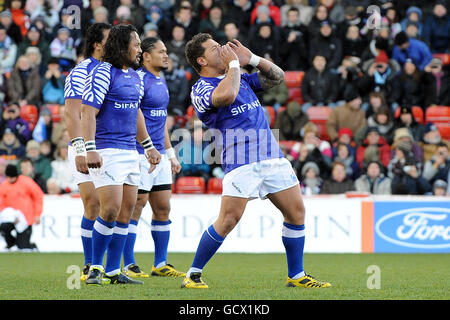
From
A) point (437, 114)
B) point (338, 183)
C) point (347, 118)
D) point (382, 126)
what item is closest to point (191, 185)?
point (338, 183)

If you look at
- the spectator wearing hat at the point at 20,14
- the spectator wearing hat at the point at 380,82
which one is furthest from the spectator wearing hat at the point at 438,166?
the spectator wearing hat at the point at 20,14

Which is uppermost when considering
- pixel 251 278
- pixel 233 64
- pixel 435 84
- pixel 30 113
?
pixel 435 84

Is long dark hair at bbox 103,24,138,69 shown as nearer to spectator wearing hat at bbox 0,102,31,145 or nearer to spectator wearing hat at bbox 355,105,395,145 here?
spectator wearing hat at bbox 355,105,395,145

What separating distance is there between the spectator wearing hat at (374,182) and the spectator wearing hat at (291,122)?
2175 millimetres

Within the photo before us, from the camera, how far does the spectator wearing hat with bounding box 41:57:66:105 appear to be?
717 inches

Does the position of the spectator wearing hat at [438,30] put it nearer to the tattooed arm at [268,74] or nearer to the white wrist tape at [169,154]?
the white wrist tape at [169,154]

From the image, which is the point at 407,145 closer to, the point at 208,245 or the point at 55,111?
the point at 55,111

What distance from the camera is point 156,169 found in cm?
970

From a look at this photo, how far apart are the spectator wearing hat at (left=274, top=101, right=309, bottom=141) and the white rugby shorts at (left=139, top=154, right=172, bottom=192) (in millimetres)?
7502

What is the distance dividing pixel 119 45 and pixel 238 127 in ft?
4.33

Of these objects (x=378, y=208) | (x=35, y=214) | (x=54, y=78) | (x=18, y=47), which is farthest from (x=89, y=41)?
(x=18, y=47)

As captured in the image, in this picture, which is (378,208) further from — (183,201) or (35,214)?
(35,214)

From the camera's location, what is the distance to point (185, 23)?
62.7ft

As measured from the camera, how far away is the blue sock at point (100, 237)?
7918 mm
